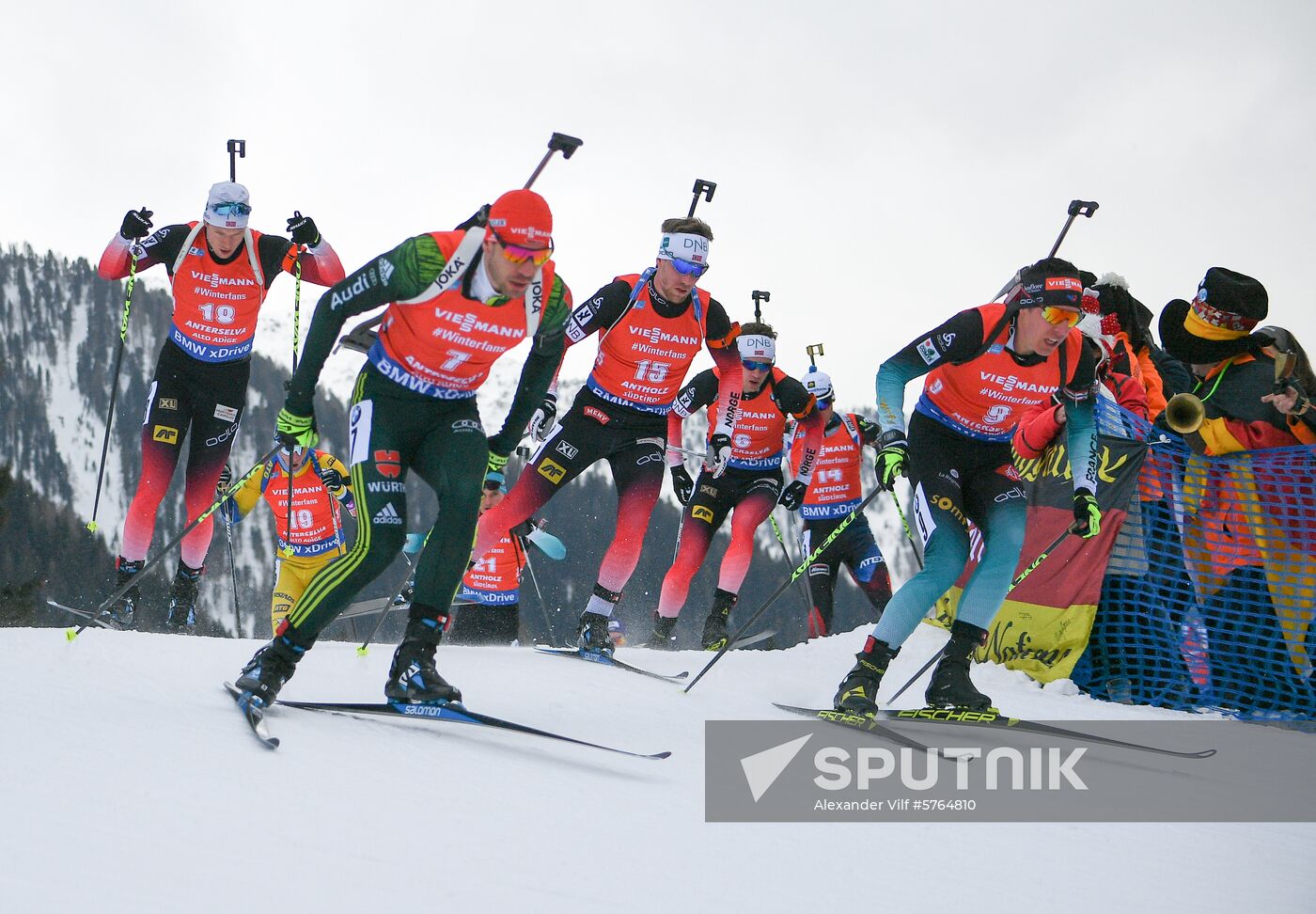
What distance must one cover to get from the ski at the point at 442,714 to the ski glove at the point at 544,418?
1.91 m

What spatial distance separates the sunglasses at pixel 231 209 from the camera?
6.44 meters

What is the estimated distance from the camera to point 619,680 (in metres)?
5.67

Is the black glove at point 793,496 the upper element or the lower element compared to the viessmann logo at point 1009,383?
lower

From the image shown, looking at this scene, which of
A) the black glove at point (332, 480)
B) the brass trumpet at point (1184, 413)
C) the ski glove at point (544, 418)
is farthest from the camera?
the black glove at point (332, 480)

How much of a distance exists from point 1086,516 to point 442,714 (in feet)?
9.49

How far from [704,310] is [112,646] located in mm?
3518

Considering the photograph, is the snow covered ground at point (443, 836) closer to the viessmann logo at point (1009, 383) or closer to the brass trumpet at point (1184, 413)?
the viessmann logo at point (1009, 383)

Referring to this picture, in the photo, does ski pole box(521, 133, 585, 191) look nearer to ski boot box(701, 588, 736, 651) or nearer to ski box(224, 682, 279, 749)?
ski box(224, 682, 279, 749)

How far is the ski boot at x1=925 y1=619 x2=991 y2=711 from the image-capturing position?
190 inches

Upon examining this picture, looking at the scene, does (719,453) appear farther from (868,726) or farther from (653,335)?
(868,726)

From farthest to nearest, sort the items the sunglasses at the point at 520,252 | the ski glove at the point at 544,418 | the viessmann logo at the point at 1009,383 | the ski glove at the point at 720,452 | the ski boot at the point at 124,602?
the ski glove at the point at 720,452, the ski boot at the point at 124,602, the ski glove at the point at 544,418, the viessmann logo at the point at 1009,383, the sunglasses at the point at 520,252

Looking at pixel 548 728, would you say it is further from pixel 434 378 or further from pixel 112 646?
pixel 112 646

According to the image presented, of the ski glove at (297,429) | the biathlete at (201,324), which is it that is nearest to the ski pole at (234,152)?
the biathlete at (201,324)

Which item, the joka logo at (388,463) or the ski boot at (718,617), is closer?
the joka logo at (388,463)
